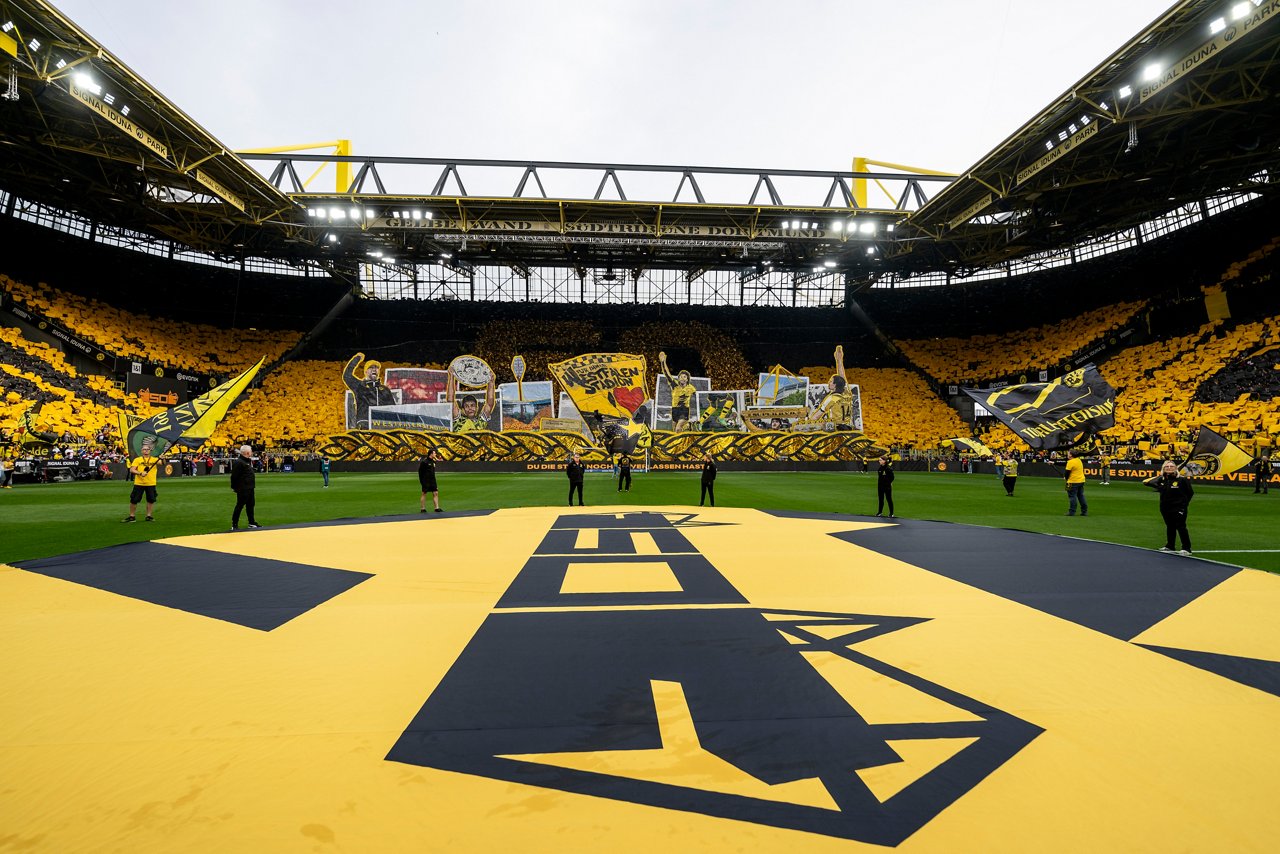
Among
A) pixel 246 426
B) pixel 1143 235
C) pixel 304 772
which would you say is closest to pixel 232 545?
pixel 304 772

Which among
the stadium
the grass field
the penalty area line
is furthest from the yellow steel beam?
the penalty area line

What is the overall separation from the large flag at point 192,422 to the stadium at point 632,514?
0.77ft

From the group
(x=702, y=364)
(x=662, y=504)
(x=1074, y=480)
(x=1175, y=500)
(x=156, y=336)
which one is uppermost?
(x=156, y=336)

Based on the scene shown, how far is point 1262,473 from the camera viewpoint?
2548cm

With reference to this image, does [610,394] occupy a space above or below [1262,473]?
above

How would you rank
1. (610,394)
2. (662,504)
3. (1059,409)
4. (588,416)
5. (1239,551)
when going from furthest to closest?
(610,394)
(588,416)
(662,504)
(1059,409)
(1239,551)

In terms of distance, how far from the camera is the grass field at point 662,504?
1225 centimetres

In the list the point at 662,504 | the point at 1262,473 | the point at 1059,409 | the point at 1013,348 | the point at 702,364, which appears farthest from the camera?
the point at 1013,348

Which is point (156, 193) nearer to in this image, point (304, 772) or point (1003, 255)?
point (304, 772)

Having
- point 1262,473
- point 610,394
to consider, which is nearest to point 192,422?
point 610,394

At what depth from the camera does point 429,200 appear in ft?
134

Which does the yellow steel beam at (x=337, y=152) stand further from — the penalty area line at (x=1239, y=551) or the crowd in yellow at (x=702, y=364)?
the penalty area line at (x=1239, y=551)

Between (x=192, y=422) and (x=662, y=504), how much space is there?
14.6 metres

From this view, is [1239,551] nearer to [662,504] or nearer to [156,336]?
[662,504]
